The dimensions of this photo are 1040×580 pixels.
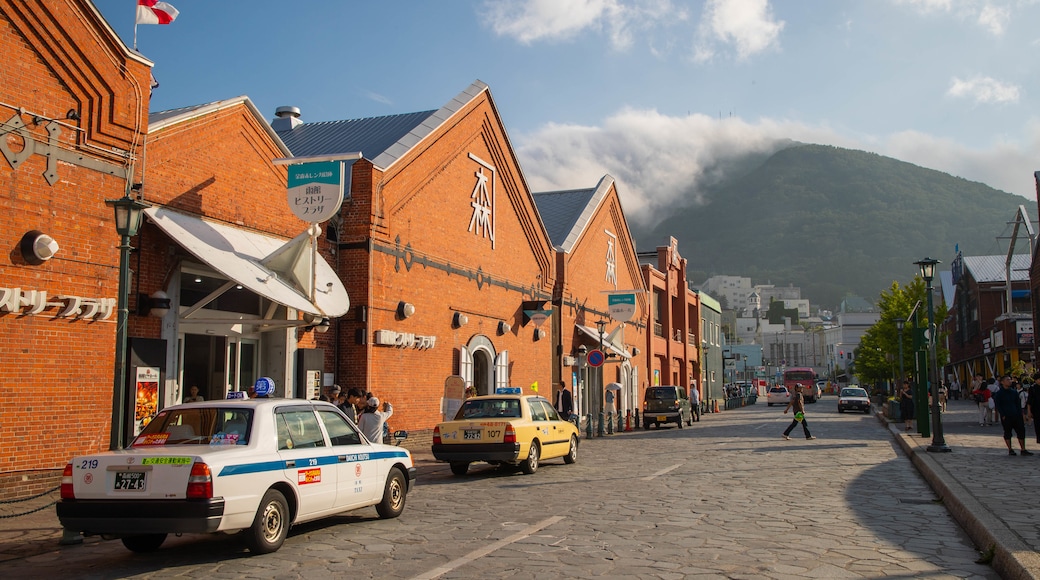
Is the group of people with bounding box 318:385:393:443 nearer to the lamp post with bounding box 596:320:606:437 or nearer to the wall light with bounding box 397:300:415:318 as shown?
the wall light with bounding box 397:300:415:318

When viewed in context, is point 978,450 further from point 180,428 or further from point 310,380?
point 180,428

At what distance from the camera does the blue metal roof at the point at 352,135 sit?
24938 millimetres

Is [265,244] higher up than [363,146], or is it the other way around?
[363,146]

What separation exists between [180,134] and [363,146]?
32.5 ft

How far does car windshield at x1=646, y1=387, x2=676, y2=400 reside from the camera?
116 ft

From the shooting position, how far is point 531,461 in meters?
16.8

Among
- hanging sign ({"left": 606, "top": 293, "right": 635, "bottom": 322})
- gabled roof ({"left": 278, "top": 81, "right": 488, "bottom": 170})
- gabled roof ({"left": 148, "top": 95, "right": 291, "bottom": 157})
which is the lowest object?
hanging sign ({"left": 606, "top": 293, "right": 635, "bottom": 322})

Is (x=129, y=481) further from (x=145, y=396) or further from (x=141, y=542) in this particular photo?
(x=145, y=396)

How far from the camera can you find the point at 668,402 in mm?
35000

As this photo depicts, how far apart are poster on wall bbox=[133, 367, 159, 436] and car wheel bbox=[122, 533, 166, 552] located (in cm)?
546

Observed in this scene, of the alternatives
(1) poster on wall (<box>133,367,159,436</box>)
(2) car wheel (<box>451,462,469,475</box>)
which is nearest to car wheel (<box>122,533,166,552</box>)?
(1) poster on wall (<box>133,367,159,436</box>)

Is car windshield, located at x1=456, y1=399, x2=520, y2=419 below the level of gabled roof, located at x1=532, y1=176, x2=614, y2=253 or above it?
below

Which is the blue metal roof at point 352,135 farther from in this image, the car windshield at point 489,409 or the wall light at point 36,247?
the wall light at point 36,247

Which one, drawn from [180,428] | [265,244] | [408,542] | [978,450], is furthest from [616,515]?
[978,450]
